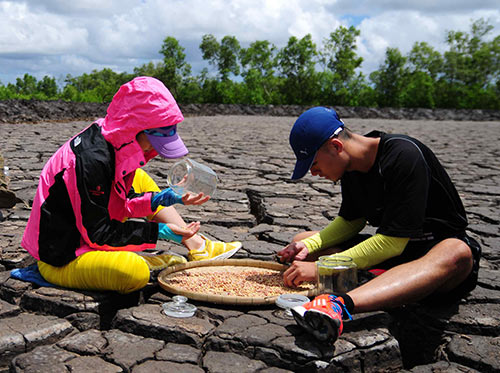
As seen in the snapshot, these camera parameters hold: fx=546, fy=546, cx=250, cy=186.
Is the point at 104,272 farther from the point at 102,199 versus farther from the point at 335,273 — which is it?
the point at 335,273

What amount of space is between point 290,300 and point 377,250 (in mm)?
482

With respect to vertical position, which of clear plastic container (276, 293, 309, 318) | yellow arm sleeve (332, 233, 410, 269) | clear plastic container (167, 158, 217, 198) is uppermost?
clear plastic container (167, 158, 217, 198)

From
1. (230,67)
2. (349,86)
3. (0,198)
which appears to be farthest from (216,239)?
(230,67)

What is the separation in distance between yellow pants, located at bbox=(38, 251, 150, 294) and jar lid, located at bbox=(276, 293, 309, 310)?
684 mm

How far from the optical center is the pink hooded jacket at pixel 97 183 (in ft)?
8.54

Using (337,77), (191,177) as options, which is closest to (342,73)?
(337,77)

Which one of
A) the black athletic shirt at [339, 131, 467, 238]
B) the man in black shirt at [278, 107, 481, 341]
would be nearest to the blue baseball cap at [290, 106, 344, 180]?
the man in black shirt at [278, 107, 481, 341]

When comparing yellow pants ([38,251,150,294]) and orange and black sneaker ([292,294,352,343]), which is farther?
yellow pants ([38,251,150,294])

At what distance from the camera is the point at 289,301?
2.50 meters

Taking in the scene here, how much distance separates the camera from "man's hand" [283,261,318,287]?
272 centimetres

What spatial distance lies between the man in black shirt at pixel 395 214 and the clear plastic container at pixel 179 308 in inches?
20.9

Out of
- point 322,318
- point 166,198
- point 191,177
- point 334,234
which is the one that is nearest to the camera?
point 322,318

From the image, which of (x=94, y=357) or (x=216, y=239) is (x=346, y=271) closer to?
(x=94, y=357)

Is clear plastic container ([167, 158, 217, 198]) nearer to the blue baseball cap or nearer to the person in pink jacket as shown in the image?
the person in pink jacket
